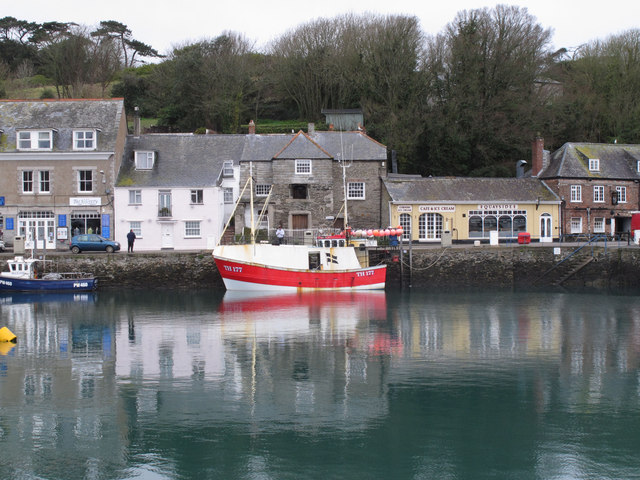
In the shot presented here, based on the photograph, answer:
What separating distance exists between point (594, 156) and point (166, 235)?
26233 mm

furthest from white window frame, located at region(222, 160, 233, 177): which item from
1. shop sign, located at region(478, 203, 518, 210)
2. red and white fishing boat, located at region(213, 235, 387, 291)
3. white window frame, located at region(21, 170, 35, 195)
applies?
shop sign, located at region(478, 203, 518, 210)

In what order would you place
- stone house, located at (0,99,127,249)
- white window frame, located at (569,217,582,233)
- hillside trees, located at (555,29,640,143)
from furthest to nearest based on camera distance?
1. hillside trees, located at (555,29,640,143)
2. white window frame, located at (569,217,582,233)
3. stone house, located at (0,99,127,249)

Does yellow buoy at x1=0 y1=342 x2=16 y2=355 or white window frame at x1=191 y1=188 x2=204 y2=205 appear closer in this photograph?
yellow buoy at x1=0 y1=342 x2=16 y2=355

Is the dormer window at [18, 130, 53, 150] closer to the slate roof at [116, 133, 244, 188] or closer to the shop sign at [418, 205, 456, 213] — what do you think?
the slate roof at [116, 133, 244, 188]

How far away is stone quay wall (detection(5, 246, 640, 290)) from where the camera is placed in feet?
115

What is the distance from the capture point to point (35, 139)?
3938 cm

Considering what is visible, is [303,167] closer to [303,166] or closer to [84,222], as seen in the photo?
[303,166]

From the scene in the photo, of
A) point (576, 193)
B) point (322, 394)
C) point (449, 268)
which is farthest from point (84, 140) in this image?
point (576, 193)

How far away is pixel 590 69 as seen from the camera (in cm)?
5278

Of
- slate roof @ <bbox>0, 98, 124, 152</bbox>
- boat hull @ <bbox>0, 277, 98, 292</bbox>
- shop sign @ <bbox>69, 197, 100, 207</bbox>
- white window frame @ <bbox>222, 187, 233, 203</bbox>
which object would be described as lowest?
boat hull @ <bbox>0, 277, 98, 292</bbox>

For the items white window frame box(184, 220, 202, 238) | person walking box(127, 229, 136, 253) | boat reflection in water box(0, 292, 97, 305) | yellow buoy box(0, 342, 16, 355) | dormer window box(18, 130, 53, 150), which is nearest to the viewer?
yellow buoy box(0, 342, 16, 355)

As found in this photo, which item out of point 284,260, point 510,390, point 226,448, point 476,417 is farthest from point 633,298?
point 226,448

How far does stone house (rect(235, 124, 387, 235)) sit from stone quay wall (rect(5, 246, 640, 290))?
5.73 meters

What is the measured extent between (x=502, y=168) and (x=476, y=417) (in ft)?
117
